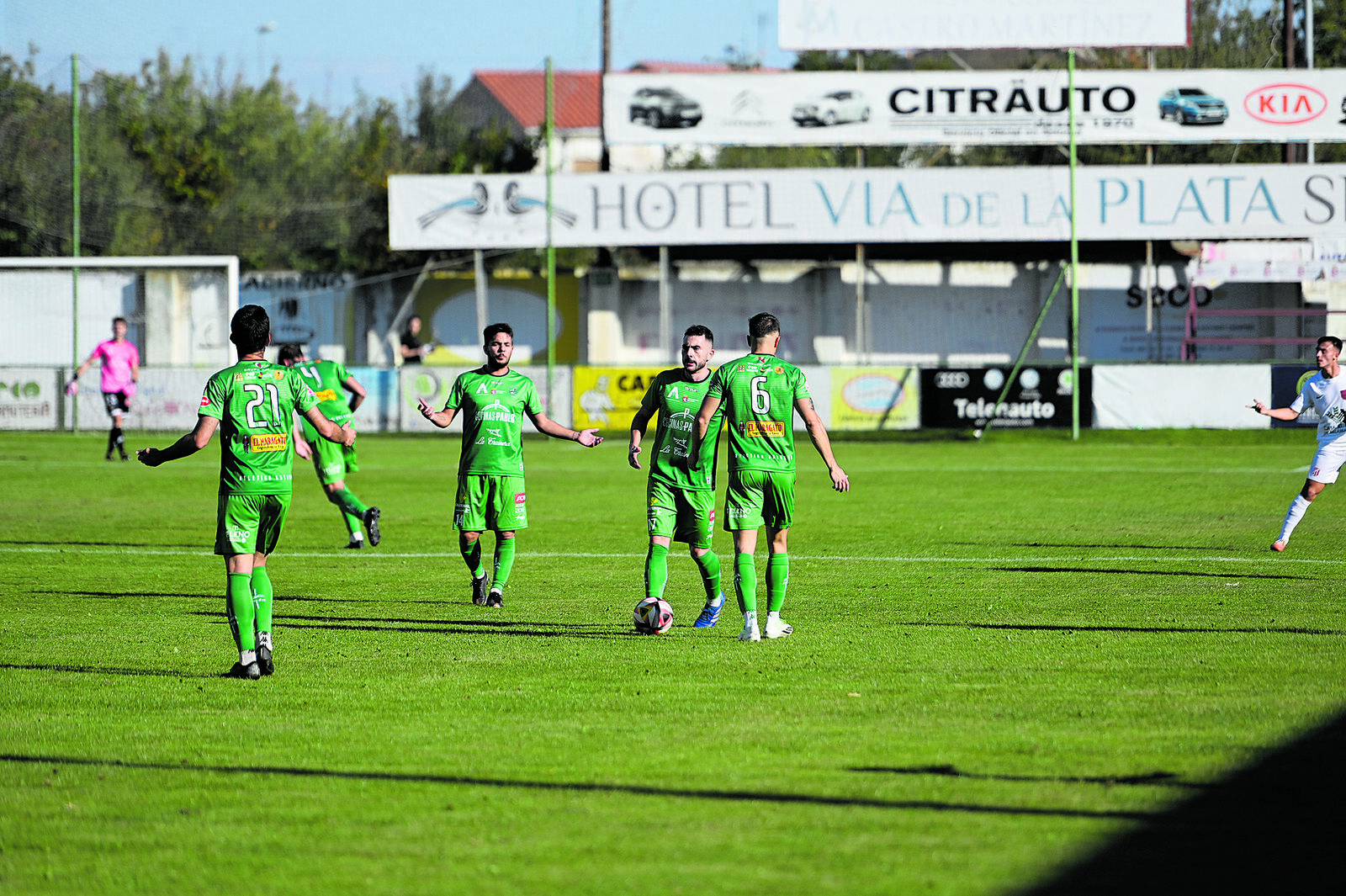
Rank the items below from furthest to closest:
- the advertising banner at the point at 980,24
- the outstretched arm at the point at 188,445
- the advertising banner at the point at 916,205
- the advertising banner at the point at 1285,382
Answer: the advertising banner at the point at 980,24
the advertising banner at the point at 916,205
the advertising banner at the point at 1285,382
the outstretched arm at the point at 188,445

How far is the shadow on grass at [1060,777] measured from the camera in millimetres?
5859

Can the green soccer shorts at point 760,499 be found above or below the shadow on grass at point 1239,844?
above

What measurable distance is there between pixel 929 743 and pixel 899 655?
2.18 metres

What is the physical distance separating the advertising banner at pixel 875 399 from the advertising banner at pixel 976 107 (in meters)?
7.56

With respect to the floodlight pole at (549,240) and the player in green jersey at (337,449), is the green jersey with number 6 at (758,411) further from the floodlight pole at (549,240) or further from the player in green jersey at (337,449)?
the floodlight pole at (549,240)

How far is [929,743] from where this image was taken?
21.6ft

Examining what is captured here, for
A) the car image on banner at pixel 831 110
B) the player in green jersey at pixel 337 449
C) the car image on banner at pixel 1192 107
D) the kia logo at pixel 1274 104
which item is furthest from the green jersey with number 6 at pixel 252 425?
the kia logo at pixel 1274 104

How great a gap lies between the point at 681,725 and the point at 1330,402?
8.80 meters

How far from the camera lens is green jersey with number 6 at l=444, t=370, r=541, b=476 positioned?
429 inches

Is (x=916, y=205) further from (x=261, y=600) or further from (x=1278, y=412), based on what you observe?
(x=261, y=600)

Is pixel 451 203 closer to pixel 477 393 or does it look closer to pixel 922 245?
pixel 922 245

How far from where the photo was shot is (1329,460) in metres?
13.3

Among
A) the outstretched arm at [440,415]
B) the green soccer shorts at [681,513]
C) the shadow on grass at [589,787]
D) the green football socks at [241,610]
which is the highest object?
the outstretched arm at [440,415]

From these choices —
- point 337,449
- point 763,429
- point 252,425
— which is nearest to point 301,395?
point 252,425
